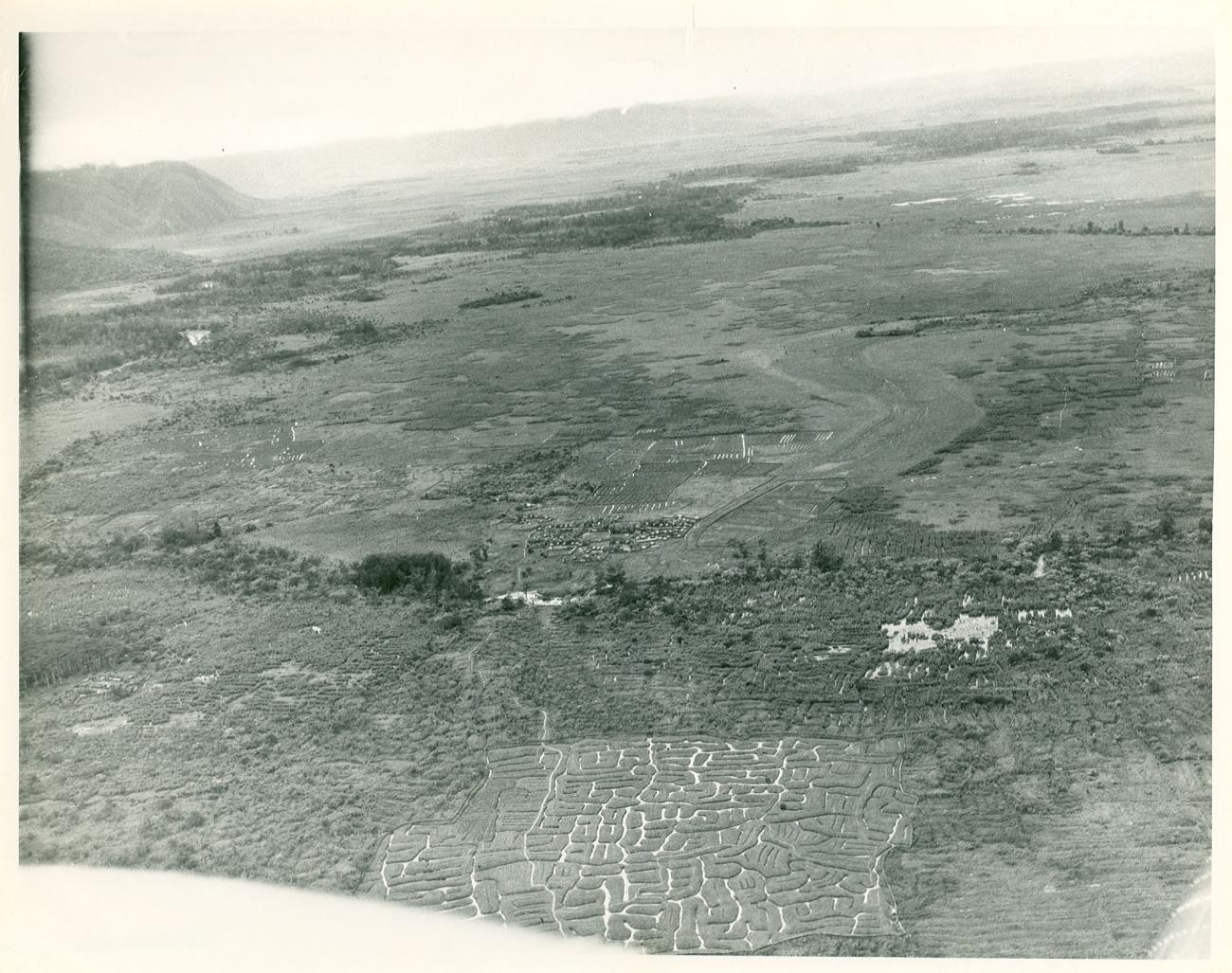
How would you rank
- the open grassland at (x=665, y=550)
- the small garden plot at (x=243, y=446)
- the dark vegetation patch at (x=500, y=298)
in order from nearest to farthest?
the open grassland at (x=665, y=550), the small garden plot at (x=243, y=446), the dark vegetation patch at (x=500, y=298)

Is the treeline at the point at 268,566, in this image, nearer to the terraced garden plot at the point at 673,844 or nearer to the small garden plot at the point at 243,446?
the small garden plot at the point at 243,446

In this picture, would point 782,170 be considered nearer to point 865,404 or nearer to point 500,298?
point 865,404

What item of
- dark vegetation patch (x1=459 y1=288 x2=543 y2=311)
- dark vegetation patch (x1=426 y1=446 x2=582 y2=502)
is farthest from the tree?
dark vegetation patch (x1=459 y1=288 x2=543 y2=311)

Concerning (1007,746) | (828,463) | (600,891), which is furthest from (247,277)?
(1007,746)

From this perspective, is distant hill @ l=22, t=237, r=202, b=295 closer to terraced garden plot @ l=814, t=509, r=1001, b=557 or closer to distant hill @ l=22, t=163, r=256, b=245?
distant hill @ l=22, t=163, r=256, b=245

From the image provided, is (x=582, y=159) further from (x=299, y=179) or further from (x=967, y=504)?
(x=967, y=504)

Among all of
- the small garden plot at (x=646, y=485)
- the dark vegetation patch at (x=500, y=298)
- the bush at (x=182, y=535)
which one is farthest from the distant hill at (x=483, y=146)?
the bush at (x=182, y=535)
